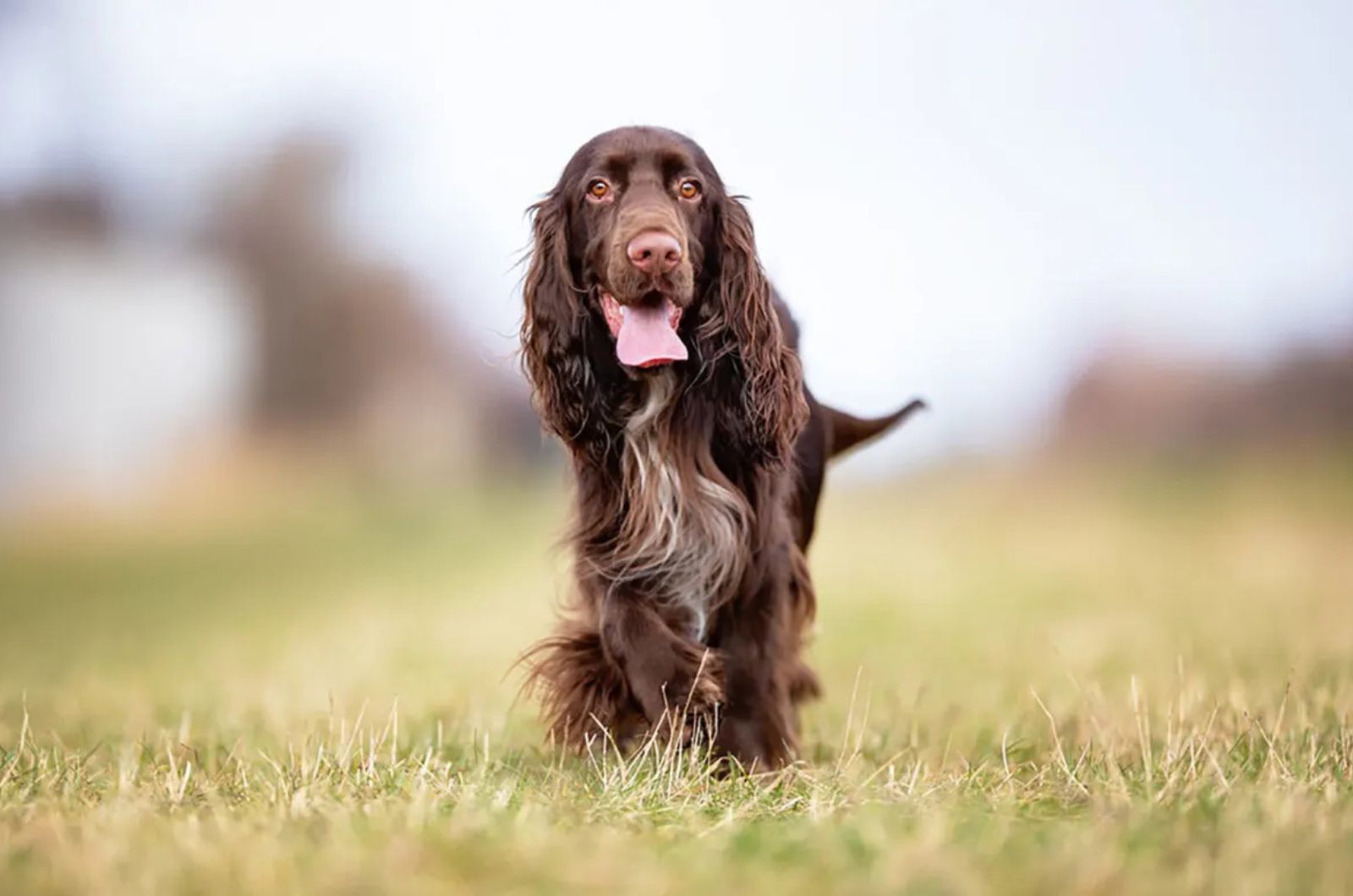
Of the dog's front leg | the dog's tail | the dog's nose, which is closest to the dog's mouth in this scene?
the dog's nose

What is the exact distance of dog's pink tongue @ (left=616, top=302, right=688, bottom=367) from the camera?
3.61m

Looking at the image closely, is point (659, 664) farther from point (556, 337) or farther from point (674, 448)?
point (556, 337)

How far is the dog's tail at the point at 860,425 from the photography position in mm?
5012

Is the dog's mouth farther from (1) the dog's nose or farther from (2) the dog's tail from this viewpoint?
(2) the dog's tail

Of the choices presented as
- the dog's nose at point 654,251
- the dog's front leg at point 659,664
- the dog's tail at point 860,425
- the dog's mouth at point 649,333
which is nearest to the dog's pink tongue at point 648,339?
the dog's mouth at point 649,333

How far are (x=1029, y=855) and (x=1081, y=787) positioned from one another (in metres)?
0.71

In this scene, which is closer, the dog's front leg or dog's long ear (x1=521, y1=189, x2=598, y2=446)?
the dog's front leg

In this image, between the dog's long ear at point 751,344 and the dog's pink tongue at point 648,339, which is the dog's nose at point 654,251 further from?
the dog's long ear at point 751,344

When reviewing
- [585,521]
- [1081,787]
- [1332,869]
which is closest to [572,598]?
[585,521]

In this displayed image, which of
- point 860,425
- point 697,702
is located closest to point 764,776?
point 697,702

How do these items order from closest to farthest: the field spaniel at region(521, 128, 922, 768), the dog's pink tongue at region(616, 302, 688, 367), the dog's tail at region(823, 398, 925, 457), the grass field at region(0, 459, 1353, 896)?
the grass field at region(0, 459, 1353, 896)
the dog's pink tongue at region(616, 302, 688, 367)
the field spaniel at region(521, 128, 922, 768)
the dog's tail at region(823, 398, 925, 457)

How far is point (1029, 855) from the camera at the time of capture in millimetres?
2188

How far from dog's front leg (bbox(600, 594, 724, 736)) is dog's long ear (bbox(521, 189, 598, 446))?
1.44 ft

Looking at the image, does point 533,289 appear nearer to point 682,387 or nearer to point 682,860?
point 682,387
